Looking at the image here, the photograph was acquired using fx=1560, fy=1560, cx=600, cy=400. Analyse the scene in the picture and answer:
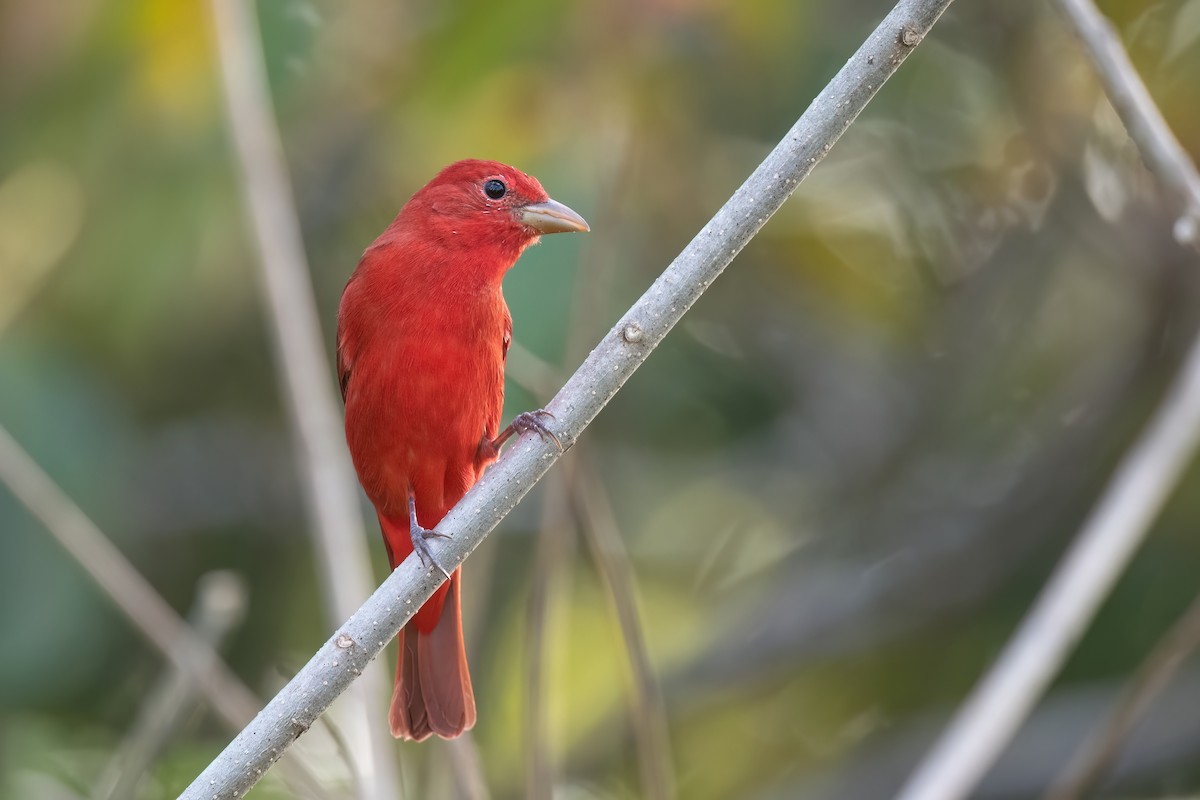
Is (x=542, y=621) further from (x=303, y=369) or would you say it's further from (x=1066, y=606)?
(x=1066, y=606)

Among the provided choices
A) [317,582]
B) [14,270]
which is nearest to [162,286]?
[14,270]

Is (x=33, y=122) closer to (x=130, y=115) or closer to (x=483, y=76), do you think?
(x=130, y=115)

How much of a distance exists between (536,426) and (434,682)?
3.75 feet

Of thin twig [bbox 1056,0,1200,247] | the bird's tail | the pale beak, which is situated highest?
thin twig [bbox 1056,0,1200,247]

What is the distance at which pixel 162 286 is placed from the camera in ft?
14.4

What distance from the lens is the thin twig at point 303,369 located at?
3.15 meters

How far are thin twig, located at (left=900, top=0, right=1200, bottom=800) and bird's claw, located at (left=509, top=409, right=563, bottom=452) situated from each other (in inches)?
37.2

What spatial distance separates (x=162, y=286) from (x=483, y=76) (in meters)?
1.08

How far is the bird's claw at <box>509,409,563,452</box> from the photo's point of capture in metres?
2.24

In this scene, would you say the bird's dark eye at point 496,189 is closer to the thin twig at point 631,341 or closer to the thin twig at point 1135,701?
the thin twig at point 631,341

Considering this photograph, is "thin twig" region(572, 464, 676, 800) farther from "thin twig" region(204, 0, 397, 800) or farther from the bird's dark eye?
the bird's dark eye

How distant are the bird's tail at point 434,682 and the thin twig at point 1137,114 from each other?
5.53ft

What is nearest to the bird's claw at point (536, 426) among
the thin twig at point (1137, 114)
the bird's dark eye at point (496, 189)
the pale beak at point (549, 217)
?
the pale beak at point (549, 217)

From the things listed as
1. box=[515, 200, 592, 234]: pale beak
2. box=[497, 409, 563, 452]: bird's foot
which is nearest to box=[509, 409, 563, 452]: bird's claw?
box=[497, 409, 563, 452]: bird's foot
